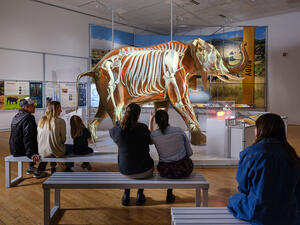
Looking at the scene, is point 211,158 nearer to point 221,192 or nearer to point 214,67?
point 221,192

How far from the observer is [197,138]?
16.1 feet

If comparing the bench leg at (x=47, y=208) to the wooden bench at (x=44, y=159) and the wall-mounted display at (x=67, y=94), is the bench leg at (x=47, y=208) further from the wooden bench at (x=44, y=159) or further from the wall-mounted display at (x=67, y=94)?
the wall-mounted display at (x=67, y=94)

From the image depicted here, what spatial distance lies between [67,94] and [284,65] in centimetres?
875

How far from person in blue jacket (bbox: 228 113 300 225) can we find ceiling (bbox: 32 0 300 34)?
25.7ft

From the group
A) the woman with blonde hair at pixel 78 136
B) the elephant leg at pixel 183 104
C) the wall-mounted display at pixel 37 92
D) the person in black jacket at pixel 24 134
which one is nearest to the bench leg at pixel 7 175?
the person in black jacket at pixel 24 134

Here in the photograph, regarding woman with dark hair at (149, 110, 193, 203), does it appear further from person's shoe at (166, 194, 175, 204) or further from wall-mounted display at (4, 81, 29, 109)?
wall-mounted display at (4, 81, 29, 109)

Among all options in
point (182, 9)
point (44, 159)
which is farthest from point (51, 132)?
point (182, 9)

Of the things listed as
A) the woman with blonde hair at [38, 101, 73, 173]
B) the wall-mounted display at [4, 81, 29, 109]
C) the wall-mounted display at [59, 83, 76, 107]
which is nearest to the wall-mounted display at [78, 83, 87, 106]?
the wall-mounted display at [59, 83, 76, 107]

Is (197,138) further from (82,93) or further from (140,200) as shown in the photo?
(82,93)

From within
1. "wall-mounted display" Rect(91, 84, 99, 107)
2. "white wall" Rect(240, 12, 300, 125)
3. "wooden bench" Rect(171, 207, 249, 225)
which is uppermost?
"white wall" Rect(240, 12, 300, 125)

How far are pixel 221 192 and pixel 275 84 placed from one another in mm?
9293

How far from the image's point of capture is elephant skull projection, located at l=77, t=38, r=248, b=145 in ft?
16.1

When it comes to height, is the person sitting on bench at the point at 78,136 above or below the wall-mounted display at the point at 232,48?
below

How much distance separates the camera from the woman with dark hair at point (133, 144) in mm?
2707
